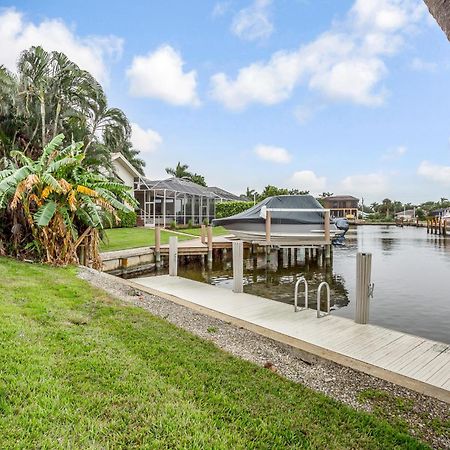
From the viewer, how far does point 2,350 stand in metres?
3.72

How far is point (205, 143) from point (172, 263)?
57.5ft

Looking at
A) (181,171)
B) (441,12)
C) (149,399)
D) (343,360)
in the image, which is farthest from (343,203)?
(441,12)

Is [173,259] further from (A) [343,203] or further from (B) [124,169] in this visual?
(A) [343,203]

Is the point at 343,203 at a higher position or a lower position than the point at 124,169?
lower

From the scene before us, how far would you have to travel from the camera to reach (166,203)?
33.6 metres

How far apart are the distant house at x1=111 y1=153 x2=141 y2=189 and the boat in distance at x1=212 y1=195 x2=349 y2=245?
16.1 meters

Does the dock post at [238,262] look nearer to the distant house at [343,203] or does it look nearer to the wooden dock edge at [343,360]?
the wooden dock edge at [343,360]

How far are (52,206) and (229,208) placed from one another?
31.4m

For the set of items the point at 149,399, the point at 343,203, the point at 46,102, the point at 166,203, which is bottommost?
the point at 149,399

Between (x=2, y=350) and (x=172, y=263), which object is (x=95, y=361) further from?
(x=172, y=263)

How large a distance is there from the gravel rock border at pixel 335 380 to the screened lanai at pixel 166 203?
2627 cm

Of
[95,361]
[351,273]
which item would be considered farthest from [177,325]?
[351,273]

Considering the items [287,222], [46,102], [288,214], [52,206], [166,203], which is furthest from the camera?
[166,203]

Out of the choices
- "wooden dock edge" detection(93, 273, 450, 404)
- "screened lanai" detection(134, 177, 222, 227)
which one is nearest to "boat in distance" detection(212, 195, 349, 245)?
"wooden dock edge" detection(93, 273, 450, 404)
